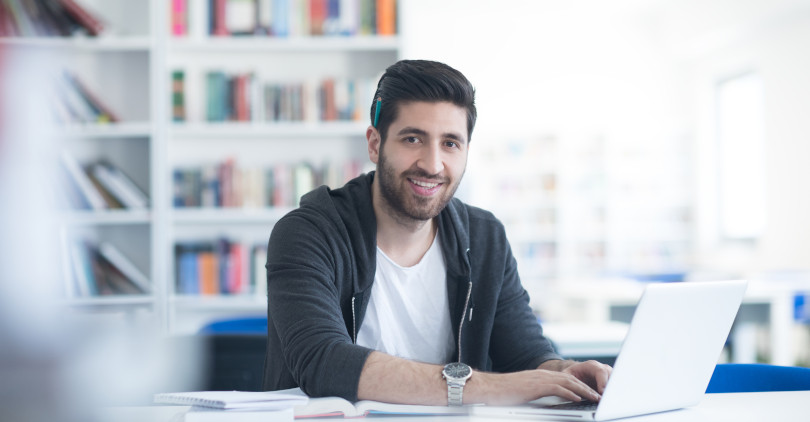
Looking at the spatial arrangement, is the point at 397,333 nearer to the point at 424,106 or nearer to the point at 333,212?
the point at 333,212

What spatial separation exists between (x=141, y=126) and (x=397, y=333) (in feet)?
7.07

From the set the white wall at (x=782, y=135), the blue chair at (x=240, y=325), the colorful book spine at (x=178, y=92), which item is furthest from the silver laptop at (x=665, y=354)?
the white wall at (x=782, y=135)

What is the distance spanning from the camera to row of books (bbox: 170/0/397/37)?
3.44 m

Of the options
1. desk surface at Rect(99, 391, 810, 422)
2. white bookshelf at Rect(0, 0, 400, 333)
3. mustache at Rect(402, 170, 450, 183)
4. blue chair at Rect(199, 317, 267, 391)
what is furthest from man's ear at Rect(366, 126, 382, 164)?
white bookshelf at Rect(0, 0, 400, 333)

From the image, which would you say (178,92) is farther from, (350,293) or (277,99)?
(350,293)

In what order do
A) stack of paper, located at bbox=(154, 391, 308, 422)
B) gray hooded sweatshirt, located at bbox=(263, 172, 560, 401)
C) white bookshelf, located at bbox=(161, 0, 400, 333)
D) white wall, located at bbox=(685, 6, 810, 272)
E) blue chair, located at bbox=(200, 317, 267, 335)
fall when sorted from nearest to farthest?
1. stack of paper, located at bbox=(154, 391, 308, 422)
2. gray hooded sweatshirt, located at bbox=(263, 172, 560, 401)
3. blue chair, located at bbox=(200, 317, 267, 335)
4. white bookshelf, located at bbox=(161, 0, 400, 333)
5. white wall, located at bbox=(685, 6, 810, 272)

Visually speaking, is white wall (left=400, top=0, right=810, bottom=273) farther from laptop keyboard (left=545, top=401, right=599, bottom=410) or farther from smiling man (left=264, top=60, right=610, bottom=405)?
laptop keyboard (left=545, top=401, right=599, bottom=410)

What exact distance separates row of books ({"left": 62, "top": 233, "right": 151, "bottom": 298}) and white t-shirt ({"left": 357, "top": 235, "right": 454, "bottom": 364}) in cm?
201

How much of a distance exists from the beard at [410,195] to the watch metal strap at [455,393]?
535mm

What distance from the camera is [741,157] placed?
7.70 m

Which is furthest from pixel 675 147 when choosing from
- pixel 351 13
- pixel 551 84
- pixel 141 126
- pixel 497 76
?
pixel 141 126

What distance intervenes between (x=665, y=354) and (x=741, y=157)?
731 cm

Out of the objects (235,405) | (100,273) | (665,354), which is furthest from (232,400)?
(100,273)

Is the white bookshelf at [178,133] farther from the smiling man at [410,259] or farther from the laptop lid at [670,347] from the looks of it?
the laptop lid at [670,347]
